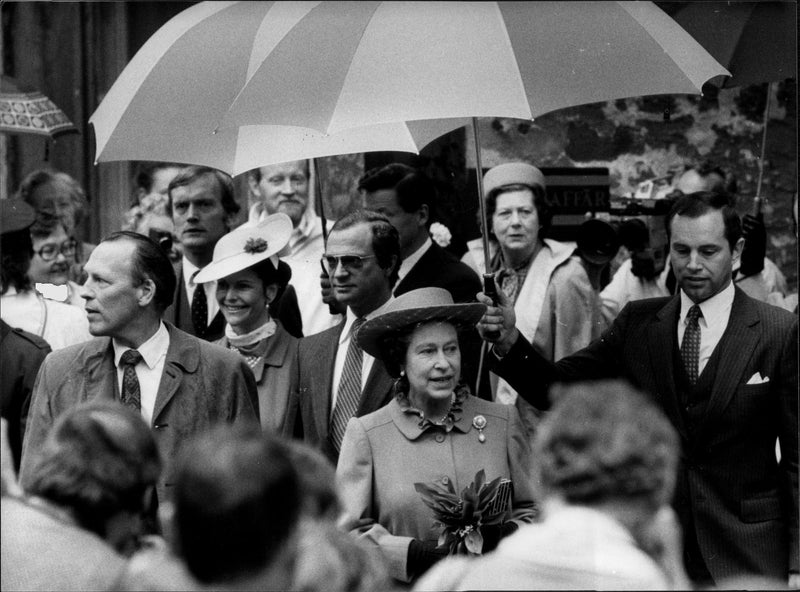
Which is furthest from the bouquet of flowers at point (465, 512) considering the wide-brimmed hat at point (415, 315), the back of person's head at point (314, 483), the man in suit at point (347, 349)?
the back of person's head at point (314, 483)

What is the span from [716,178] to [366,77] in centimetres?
284

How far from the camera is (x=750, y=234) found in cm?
641

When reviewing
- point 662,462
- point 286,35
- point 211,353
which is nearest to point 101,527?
point 662,462

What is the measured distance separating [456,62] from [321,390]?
4.68 ft

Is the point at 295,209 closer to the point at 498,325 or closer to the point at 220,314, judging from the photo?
the point at 220,314

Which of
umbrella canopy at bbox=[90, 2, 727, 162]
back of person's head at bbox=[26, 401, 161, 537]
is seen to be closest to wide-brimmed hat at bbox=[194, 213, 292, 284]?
umbrella canopy at bbox=[90, 2, 727, 162]

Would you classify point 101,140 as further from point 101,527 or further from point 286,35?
point 101,527

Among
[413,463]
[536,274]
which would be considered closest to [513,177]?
[536,274]

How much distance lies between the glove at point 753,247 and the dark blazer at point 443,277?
1305 mm

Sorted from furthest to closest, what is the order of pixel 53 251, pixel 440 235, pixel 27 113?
pixel 440 235 → pixel 27 113 → pixel 53 251

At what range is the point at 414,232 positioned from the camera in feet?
20.8

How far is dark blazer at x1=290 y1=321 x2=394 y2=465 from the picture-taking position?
5250 millimetres

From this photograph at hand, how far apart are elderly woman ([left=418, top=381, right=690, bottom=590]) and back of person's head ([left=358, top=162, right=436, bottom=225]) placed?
3.98m

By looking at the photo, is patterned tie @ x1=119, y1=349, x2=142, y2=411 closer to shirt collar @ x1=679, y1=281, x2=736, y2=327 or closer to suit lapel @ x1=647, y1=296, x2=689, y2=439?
suit lapel @ x1=647, y1=296, x2=689, y2=439
